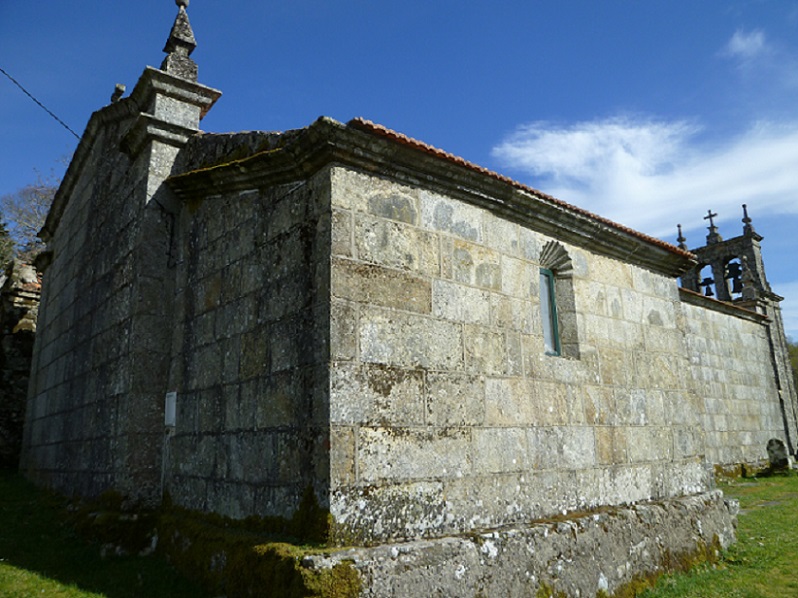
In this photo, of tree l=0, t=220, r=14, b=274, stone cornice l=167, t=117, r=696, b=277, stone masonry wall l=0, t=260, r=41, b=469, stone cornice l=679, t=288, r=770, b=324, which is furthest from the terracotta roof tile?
tree l=0, t=220, r=14, b=274

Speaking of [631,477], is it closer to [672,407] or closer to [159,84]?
[672,407]

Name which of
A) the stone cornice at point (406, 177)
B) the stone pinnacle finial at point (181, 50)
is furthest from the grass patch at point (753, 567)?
the stone pinnacle finial at point (181, 50)

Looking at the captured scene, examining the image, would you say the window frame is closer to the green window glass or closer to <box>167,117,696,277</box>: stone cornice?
the green window glass

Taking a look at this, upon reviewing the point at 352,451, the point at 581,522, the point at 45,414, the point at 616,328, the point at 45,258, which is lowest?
the point at 581,522

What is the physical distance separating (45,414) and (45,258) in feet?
10.5

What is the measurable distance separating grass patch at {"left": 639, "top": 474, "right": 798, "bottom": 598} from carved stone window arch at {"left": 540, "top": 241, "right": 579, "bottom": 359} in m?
2.21

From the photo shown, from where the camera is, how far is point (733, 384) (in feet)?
42.3

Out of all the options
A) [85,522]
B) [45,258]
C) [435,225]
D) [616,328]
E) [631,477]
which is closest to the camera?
[435,225]

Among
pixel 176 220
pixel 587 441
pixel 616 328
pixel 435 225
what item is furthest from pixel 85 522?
pixel 616 328

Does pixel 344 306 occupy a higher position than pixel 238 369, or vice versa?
pixel 344 306

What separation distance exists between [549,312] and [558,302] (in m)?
0.17

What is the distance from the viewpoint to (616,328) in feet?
19.3

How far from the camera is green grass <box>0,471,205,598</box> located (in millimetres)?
4039

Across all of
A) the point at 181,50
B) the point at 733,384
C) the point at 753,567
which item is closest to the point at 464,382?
the point at 753,567
